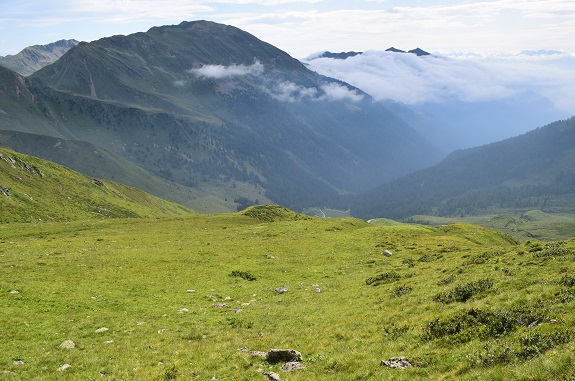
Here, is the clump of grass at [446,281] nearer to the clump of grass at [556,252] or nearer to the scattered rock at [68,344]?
the clump of grass at [556,252]

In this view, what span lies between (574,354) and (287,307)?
74.0 feet

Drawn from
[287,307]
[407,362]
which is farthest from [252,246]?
[407,362]

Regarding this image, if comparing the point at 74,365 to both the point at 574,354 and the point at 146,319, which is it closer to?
the point at 146,319

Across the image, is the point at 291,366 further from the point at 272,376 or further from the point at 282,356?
the point at 272,376

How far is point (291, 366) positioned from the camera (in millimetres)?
20344

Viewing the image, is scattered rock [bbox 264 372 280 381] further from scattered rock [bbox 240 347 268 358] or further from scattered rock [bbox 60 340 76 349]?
scattered rock [bbox 60 340 76 349]

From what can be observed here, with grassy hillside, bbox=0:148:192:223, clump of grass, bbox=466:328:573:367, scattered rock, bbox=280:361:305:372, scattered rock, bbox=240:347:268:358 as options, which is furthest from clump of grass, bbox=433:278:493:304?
grassy hillside, bbox=0:148:192:223

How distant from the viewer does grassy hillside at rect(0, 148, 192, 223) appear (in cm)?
11650

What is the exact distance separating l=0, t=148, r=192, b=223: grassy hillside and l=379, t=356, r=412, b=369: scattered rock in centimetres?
11190

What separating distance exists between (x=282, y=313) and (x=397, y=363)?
14664 millimetres

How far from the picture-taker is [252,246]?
6341 centimetres

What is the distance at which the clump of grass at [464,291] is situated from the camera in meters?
26.7

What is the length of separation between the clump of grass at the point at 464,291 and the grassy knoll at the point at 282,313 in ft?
0.44

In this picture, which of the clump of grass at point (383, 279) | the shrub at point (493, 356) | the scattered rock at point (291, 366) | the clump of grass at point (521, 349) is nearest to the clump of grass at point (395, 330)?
the scattered rock at point (291, 366)
